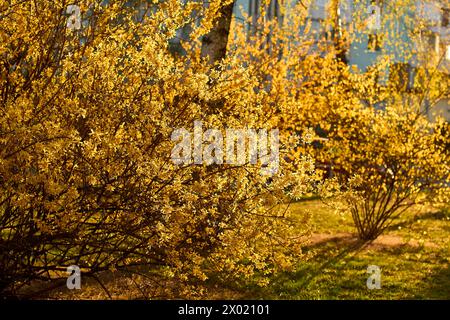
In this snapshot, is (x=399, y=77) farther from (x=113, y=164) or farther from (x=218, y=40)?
(x=113, y=164)

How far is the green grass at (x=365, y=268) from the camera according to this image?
795 cm

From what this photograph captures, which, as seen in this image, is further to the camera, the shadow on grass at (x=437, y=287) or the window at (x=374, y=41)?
the window at (x=374, y=41)

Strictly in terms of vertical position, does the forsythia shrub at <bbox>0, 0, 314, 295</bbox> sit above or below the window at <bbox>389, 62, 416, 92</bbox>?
below

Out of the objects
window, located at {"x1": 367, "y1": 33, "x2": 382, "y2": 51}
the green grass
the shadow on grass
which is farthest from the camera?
window, located at {"x1": 367, "y1": 33, "x2": 382, "y2": 51}

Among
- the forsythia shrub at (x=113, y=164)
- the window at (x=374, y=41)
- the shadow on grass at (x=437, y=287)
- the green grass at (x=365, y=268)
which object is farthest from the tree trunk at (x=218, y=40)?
the window at (x=374, y=41)

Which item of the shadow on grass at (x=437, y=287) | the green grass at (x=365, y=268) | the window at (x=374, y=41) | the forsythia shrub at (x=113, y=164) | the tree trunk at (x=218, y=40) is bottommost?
the shadow on grass at (x=437, y=287)

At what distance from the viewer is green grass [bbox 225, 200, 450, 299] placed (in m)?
7.95

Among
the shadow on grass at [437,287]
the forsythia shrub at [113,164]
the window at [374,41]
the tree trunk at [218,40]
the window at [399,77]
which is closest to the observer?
the forsythia shrub at [113,164]

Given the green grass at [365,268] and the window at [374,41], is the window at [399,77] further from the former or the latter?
the green grass at [365,268]

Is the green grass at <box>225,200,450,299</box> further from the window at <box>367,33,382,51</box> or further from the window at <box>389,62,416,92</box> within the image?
the window at <box>367,33,382,51</box>

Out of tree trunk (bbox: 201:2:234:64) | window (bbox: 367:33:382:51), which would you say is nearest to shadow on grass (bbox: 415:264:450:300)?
tree trunk (bbox: 201:2:234:64)

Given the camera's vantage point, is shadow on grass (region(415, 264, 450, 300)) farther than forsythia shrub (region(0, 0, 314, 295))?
Yes
